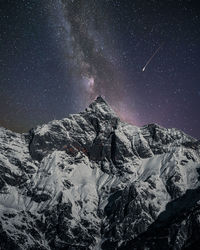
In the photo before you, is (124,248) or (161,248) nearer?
(161,248)

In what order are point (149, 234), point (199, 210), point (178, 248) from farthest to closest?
point (149, 234), point (199, 210), point (178, 248)

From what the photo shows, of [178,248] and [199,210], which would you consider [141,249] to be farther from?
[199,210]

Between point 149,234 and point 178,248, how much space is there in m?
31.9

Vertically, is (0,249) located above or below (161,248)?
below

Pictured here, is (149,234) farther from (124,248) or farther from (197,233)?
(197,233)

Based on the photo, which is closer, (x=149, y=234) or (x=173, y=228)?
(x=173, y=228)

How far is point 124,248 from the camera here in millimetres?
193125

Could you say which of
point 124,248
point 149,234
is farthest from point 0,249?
point 149,234

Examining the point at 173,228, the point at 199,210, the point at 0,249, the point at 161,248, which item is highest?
the point at 199,210

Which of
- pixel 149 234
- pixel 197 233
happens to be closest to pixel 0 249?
pixel 149 234

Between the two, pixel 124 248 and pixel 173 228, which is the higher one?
pixel 173 228

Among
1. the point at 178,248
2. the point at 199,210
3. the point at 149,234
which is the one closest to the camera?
the point at 178,248

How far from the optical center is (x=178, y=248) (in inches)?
6649

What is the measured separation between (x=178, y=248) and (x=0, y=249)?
104m
